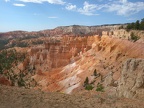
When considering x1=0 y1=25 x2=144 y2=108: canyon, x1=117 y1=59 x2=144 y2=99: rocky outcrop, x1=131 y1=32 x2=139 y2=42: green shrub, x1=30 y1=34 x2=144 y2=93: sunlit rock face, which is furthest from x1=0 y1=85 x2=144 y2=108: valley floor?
x1=131 y1=32 x2=139 y2=42: green shrub

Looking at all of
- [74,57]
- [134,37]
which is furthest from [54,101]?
[74,57]

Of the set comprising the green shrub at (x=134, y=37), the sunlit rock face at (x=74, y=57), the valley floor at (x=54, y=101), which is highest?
the green shrub at (x=134, y=37)

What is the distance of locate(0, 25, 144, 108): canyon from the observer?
12.1 meters

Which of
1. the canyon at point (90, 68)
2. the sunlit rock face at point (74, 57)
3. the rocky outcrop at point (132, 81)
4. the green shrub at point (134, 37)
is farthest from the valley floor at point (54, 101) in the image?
the green shrub at point (134, 37)

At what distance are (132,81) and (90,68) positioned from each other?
30.9 meters

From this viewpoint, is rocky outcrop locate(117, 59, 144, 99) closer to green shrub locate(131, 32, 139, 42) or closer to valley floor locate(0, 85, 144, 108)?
valley floor locate(0, 85, 144, 108)

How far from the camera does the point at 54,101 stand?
943 cm

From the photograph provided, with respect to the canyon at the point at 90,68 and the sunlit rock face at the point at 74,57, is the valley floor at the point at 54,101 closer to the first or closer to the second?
the canyon at the point at 90,68

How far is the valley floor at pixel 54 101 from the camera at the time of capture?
913cm

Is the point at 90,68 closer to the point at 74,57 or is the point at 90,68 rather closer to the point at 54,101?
the point at 74,57

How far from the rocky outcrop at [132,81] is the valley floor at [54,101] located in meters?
1.03

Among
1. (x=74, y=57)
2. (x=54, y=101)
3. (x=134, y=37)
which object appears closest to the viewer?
(x=54, y=101)

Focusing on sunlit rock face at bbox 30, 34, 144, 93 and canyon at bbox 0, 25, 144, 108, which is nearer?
canyon at bbox 0, 25, 144, 108

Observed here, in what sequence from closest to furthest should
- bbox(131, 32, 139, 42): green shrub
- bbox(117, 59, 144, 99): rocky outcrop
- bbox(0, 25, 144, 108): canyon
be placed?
bbox(117, 59, 144, 99): rocky outcrop < bbox(0, 25, 144, 108): canyon < bbox(131, 32, 139, 42): green shrub
